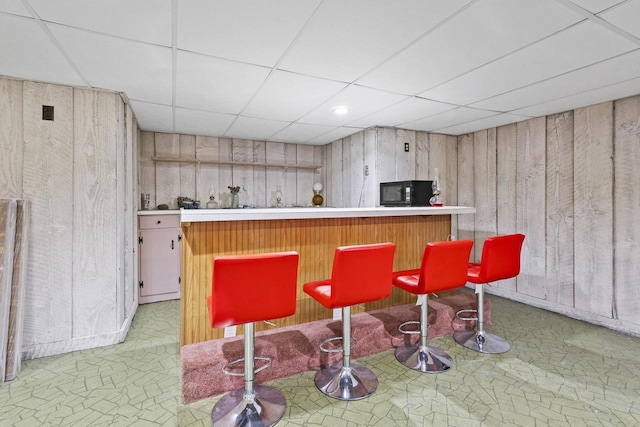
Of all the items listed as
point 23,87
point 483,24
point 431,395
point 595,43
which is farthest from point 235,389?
point 595,43

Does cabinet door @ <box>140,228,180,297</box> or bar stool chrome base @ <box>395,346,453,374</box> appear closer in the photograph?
bar stool chrome base @ <box>395,346,453,374</box>

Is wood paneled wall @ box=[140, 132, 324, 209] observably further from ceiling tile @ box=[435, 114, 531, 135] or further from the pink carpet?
the pink carpet

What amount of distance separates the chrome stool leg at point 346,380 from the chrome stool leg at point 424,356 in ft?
1.25

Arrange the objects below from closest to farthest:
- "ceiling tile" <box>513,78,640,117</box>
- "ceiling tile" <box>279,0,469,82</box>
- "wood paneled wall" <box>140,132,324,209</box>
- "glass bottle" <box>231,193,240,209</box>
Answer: "ceiling tile" <box>279,0,469,82</box>
"ceiling tile" <box>513,78,640,117</box>
"wood paneled wall" <box>140,132,324,209</box>
"glass bottle" <box>231,193,240,209</box>

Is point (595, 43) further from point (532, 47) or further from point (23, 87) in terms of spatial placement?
point (23, 87)

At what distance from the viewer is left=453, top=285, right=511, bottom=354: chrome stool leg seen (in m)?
2.72

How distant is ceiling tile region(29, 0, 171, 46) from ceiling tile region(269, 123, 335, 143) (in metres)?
2.48

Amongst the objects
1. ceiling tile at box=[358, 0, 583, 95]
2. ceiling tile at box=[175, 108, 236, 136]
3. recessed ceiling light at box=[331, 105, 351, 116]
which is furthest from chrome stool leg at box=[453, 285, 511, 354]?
ceiling tile at box=[175, 108, 236, 136]

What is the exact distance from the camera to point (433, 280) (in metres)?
2.27

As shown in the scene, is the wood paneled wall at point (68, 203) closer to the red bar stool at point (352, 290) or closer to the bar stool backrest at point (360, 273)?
the red bar stool at point (352, 290)

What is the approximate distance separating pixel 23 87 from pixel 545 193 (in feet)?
18.1

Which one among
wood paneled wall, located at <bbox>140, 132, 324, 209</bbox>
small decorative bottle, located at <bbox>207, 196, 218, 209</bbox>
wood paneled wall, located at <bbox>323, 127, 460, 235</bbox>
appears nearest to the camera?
wood paneled wall, located at <bbox>323, 127, 460, 235</bbox>

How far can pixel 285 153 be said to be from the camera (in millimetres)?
5652

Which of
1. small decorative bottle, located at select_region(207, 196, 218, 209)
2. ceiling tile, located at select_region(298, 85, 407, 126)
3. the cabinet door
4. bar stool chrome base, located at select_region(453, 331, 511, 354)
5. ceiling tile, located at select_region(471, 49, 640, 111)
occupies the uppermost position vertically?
ceiling tile, located at select_region(298, 85, 407, 126)
